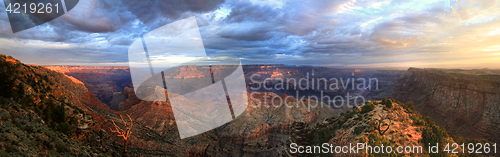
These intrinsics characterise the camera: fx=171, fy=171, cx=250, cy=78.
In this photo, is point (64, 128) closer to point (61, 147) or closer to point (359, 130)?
point (61, 147)

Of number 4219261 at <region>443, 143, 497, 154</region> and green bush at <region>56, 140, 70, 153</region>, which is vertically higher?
green bush at <region>56, 140, 70, 153</region>

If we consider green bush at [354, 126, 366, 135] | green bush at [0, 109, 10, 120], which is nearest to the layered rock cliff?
green bush at [354, 126, 366, 135]

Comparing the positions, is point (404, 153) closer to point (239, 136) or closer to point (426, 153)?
point (426, 153)

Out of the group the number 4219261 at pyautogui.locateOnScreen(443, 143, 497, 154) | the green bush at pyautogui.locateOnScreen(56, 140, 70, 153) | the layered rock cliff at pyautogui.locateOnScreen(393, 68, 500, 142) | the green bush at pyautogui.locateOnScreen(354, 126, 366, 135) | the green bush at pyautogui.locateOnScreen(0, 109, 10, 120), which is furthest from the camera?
the layered rock cliff at pyautogui.locateOnScreen(393, 68, 500, 142)

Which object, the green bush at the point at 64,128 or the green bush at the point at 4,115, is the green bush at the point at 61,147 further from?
the green bush at the point at 64,128

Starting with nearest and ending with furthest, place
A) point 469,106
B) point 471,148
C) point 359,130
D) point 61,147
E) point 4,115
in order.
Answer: point 4,115 → point 61,147 → point 471,148 → point 359,130 → point 469,106

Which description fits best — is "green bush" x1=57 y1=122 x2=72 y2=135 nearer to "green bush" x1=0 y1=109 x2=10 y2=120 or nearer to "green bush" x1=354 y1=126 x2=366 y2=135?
"green bush" x1=0 y1=109 x2=10 y2=120

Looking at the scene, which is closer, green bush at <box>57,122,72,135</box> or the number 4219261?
green bush at <box>57,122,72,135</box>

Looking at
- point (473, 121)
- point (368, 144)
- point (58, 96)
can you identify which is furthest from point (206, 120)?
point (473, 121)

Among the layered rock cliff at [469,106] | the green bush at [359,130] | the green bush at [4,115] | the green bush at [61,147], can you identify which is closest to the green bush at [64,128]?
the green bush at [61,147]

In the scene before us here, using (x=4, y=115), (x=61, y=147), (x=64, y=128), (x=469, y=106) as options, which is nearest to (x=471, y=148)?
(x=469, y=106)

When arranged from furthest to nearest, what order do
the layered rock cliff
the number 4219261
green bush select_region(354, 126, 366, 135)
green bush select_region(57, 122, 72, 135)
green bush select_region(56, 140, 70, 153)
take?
the layered rock cliff < green bush select_region(354, 126, 366, 135) < the number 4219261 < green bush select_region(57, 122, 72, 135) < green bush select_region(56, 140, 70, 153)
